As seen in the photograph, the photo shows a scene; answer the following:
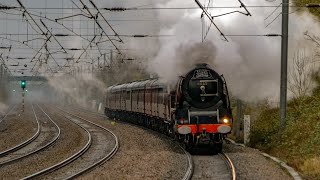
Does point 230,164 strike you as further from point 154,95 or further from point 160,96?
point 154,95

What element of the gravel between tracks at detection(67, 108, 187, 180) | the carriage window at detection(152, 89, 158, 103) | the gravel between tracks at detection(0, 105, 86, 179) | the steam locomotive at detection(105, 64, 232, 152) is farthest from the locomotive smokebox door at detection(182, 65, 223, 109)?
the carriage window at detection(152, 89, 158, 103)

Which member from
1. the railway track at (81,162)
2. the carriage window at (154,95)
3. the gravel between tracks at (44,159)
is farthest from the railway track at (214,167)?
the carriage window at (154,95)

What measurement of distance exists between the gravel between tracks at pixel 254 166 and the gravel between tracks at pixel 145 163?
176cm

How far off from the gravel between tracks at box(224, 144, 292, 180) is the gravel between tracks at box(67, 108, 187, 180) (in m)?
1.76

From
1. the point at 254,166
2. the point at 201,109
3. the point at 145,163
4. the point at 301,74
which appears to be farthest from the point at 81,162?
the point at 301,74

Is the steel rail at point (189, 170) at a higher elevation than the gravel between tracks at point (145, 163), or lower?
higher

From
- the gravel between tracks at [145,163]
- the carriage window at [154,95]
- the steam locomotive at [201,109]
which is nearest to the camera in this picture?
the gravel between tracks at [145,163]

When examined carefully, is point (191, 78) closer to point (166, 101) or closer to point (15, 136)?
point (166, 101)

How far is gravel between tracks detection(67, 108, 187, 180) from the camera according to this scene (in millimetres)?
14562

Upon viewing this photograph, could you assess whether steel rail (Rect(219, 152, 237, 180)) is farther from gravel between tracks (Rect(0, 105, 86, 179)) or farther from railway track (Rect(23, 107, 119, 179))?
gravel between tracks (Rect(0, 105, 86, 179))

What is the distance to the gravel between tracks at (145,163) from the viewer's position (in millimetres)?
14562

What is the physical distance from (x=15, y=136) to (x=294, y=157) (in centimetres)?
1697

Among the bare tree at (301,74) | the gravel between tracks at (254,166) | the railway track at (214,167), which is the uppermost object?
the bare tree at (301,74)

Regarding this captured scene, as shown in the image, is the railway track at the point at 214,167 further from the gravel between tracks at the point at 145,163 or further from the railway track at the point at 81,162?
the railway track at the point at 81,162
